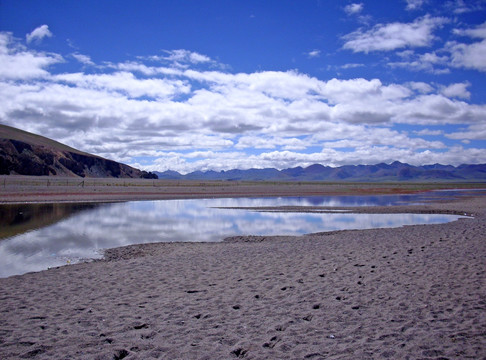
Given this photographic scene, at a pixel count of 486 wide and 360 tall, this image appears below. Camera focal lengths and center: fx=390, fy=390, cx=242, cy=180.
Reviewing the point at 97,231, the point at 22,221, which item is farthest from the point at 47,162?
the point at 97,231

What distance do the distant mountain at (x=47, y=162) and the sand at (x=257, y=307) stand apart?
11081 cm

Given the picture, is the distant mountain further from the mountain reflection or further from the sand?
the sand

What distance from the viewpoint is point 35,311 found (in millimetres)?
7699

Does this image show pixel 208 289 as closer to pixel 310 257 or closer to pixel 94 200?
pixel 310 257

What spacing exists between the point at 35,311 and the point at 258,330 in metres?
4.48

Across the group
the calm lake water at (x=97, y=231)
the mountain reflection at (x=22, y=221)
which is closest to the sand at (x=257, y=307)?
the calm lake water at (x=97, y=231)

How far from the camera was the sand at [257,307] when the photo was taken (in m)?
Answer: 5.94

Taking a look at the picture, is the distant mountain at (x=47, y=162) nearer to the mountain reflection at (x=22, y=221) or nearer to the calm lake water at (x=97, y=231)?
the mountain reflection at (x=22, y=221)

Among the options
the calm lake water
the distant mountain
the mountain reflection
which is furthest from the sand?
the distant mountain

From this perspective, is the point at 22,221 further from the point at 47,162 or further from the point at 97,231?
the point at 47,162

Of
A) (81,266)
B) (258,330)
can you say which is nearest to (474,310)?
(258,330)

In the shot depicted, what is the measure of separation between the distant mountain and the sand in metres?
111

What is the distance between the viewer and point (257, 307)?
7.82m

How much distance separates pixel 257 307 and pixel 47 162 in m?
139
